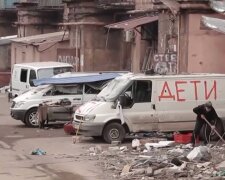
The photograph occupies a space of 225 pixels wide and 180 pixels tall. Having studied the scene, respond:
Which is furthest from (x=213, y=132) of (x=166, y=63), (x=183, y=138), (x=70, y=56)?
(x=70, y=56)

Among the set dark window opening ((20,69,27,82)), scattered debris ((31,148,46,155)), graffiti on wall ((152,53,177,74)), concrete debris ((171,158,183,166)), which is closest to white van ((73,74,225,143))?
scattered debris ((31,148,46,155))

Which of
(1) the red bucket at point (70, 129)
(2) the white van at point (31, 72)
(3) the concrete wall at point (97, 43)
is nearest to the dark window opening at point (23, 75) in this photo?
(2) the white van at point (31, 72)

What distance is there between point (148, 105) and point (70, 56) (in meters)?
18.6

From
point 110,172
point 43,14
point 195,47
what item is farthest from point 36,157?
point 43,14

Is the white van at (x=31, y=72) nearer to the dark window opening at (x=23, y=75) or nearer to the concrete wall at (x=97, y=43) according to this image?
the dark window opening at (x=23, y=75)

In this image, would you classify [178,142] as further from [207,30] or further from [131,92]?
[207,30]

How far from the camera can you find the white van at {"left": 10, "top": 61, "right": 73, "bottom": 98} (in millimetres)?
27719

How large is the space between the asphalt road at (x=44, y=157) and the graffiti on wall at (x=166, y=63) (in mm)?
4835

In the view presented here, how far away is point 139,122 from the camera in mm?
16922

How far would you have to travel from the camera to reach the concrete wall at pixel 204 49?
22516 mm

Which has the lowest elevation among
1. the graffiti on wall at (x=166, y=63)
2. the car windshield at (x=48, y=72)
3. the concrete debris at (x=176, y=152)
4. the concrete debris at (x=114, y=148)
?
the concrete debris at (x=114, y=148)

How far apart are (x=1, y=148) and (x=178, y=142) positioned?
15.1 feet

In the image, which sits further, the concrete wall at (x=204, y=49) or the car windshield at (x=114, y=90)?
the concrete wall at (x=204, y=49)

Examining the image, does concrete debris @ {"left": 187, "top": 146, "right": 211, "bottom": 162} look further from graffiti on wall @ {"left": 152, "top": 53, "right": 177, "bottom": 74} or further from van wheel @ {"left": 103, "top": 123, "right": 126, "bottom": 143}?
graffiti on wall @ {"left": 152, "top": 53, "right": 177, "bottom": 74}
